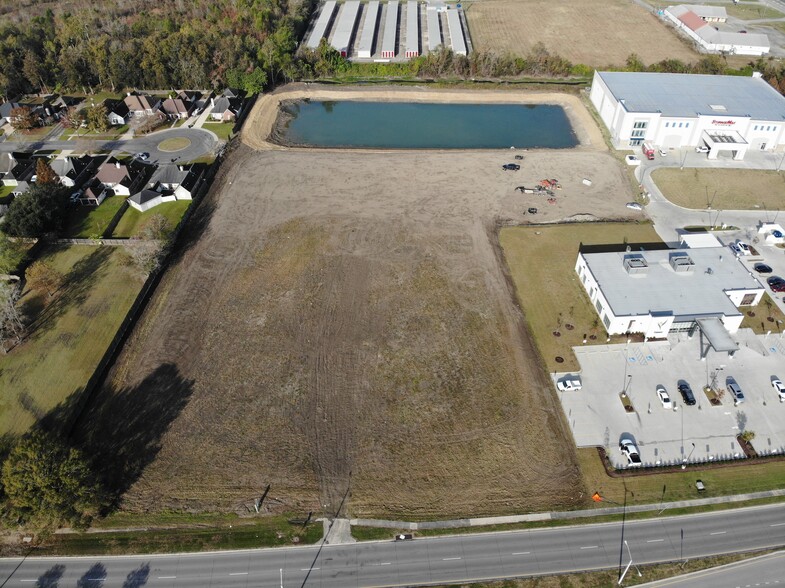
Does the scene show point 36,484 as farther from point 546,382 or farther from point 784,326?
point 784,326

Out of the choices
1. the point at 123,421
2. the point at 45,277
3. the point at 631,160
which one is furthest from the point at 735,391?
the point at 45,277

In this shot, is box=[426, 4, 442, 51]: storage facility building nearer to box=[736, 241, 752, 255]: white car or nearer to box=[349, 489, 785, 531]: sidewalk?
box=[736, 241, 752, 255]: white car

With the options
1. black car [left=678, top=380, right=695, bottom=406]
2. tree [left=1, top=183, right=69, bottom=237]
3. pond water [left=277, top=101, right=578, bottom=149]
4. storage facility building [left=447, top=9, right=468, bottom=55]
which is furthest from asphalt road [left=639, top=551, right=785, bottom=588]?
storage facility building [left=447, top=9, right=468, bottom=55]

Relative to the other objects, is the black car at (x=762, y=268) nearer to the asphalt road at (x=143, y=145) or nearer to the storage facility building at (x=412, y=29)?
the asphalt road at (x=143, y=145)

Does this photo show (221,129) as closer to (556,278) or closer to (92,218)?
(92,218)

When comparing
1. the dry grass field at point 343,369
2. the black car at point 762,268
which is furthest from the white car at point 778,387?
the dry grass field at point 343,369

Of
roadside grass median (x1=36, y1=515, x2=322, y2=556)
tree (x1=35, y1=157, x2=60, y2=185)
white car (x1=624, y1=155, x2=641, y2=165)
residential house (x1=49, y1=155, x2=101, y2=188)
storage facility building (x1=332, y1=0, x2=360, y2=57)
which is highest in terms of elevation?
storage facility building (x1=332, y1=0, x2=360, y2=57)
